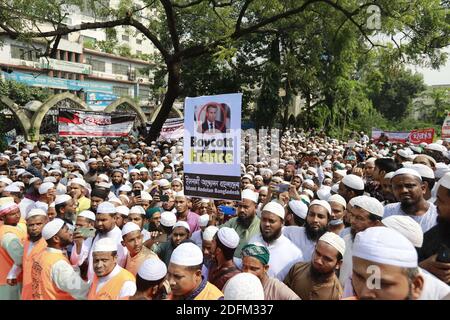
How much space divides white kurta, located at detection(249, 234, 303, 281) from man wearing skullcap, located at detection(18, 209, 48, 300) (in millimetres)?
1814

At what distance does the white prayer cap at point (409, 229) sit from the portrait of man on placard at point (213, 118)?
1.90m

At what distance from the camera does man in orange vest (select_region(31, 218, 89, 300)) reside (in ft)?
9.50

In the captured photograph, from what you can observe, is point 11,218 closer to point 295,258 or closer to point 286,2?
point 295,258

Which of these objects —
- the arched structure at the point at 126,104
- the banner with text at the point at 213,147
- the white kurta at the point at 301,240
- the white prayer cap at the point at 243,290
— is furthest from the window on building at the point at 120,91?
the white prayer cap at the point at 243,290

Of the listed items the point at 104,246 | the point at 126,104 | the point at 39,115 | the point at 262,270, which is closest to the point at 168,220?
the point at 104,246

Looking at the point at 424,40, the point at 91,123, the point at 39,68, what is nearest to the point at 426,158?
the point at 424,40

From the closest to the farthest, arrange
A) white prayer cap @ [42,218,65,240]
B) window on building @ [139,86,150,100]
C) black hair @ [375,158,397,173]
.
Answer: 1. white prayer cap @ [42,218,65,240]
2. black hair @ [375,158,397,173]
3. window on building @ [139,86,150,100]

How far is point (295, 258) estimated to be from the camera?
11.1 ft

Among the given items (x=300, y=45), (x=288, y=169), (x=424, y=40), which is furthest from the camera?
(x=300, y=45)

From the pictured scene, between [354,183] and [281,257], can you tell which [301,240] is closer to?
[281,257]

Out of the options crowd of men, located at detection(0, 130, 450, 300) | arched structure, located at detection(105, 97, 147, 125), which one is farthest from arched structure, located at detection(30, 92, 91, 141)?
crowd of men, located at detection(0, 130, 450, 300)

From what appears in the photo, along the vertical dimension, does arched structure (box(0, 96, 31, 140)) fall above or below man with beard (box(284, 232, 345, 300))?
above

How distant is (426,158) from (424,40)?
858cm

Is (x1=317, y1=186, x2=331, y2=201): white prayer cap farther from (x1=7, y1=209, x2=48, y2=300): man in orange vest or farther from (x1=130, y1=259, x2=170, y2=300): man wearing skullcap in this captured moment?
(x1=7, y1=209, x2=48, y2=300): man in orange vest
